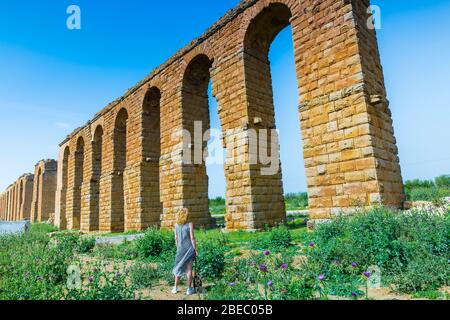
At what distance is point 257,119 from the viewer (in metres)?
9.04

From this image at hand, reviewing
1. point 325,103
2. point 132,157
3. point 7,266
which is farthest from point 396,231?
point 132,157

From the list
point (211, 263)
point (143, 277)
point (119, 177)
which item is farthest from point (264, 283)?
point (119, 177)

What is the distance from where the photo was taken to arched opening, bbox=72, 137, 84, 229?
68.0 ft

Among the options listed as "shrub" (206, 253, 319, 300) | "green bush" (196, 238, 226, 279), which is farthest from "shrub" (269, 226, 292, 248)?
"green bush" (196, 238, 226, 279)

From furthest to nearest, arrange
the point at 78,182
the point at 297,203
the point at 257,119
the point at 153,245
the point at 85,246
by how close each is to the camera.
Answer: the point at 297,203, the point at 78,182, the point at 257,119, the point at 85,246, the point at 153,245

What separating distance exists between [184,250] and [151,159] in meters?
10.0

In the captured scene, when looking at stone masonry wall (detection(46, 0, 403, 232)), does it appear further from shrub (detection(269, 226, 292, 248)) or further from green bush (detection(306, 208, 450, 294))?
green bush (detection(306, 208, 450, 294))

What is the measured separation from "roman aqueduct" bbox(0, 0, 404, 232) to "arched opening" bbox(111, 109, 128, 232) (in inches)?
2.2

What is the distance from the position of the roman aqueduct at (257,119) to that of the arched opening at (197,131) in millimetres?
43

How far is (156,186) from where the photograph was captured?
1396 centimetres

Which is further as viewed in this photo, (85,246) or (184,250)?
(85,246)

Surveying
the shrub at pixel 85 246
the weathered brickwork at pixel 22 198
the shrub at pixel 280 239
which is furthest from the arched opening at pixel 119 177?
the weathered brickwork at pixel 22 198

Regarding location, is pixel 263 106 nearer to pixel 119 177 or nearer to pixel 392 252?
pixel 392 252
